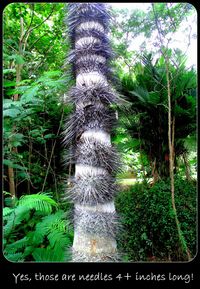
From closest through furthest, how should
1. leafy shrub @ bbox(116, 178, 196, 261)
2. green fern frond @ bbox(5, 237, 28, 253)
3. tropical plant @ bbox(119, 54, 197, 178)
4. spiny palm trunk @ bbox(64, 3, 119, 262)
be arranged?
spiny palm trunk @ bbox(64, 3, 119, 262) < green fern frond @ bbox(5, 237, 28, 253) < leafy shrub @ bbox(116, 178, 196, 261) < tropical plant @ bbox(119, 54, 197, 178)

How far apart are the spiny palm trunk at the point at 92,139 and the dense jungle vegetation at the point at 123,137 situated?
0.14 meters

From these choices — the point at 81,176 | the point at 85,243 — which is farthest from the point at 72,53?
the point at 85,243

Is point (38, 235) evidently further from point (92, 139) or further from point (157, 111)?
point (157, 111)

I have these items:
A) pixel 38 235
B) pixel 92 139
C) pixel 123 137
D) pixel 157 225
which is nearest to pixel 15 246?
pixel 38 235

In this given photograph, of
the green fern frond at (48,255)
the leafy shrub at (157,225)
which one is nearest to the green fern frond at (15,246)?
the green fern frond at (48,255)

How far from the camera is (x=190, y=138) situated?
2998mm

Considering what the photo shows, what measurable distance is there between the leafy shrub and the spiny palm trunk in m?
0.71

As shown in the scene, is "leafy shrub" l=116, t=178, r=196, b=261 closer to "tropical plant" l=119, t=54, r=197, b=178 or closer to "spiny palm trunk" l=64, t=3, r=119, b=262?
"tropical plant" l=119, t=54, r=197, b=178

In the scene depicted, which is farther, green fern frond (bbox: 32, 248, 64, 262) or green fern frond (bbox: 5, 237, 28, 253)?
green fern frond (bbox: 5, 237, 28, 253)

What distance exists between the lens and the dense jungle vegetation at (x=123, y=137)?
75.0 inches

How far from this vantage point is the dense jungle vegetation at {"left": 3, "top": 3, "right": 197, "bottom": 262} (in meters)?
1.91

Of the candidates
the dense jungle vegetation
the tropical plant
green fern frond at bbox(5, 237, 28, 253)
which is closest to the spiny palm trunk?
the dense jungle vegetation

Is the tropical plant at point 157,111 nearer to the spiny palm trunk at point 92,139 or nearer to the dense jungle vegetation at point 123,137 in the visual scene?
the dense jungle vegetation at point 123,137
